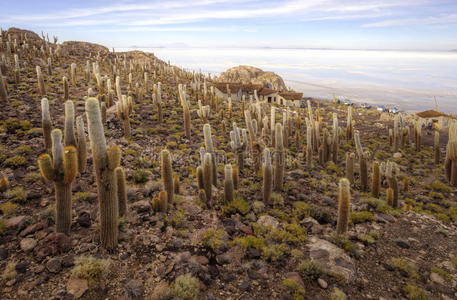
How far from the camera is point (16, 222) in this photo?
707 centimetres

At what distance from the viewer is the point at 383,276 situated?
22.9ft

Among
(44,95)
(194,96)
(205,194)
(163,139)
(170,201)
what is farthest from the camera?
(194,96)

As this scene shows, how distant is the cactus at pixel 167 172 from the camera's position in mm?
8758

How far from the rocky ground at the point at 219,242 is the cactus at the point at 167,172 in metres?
0.64

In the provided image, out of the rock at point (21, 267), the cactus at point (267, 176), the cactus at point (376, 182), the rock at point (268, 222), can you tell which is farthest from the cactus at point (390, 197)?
the rock at point (21, 267)

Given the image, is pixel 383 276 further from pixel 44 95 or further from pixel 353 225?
pixel 44 95

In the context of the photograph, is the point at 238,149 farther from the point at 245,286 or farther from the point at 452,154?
the point at 452,154

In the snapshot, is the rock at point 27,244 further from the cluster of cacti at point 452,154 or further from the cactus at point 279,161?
the cluster of cacti at point 452,154

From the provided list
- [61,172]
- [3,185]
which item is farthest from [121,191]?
[3,185]

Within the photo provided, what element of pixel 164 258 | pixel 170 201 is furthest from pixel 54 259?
pixel 170 201

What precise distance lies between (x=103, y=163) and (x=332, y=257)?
6826 mm

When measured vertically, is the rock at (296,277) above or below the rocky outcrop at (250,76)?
below

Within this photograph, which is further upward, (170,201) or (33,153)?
(33,153)

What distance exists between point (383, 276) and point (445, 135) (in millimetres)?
35212
